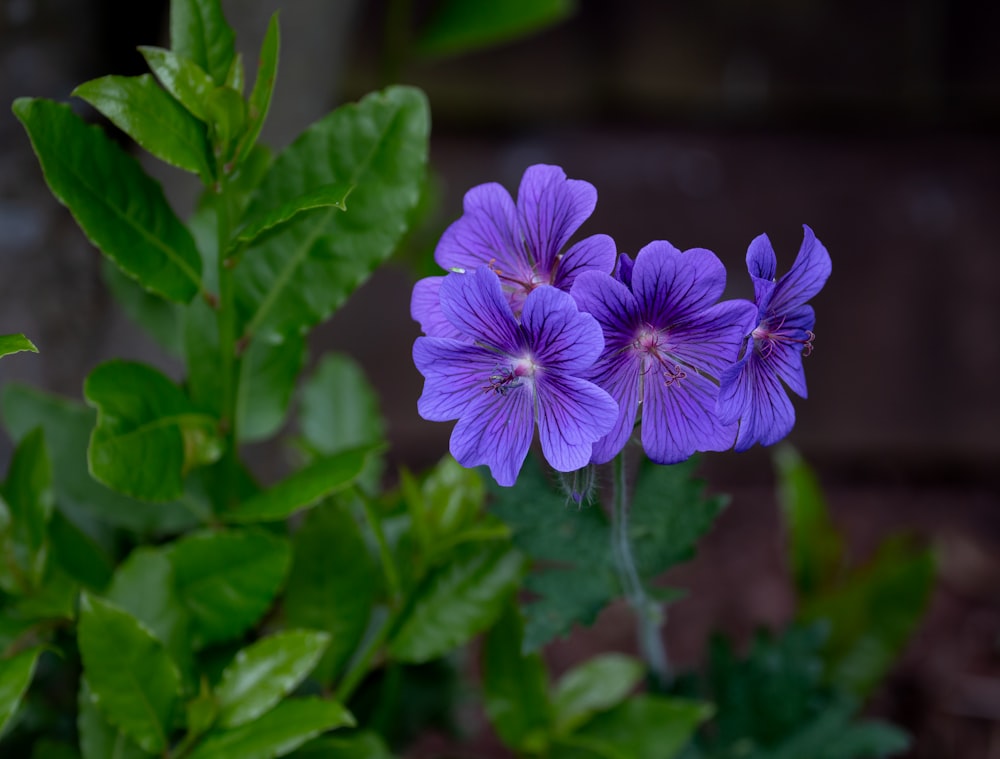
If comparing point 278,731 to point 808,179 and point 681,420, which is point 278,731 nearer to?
point 681,420

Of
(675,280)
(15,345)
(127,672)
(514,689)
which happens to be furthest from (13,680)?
(675,280)

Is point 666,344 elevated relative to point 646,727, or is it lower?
elevated

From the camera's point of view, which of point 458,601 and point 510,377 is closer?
point 510,377

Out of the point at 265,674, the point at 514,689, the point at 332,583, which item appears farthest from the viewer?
the point at 514,689

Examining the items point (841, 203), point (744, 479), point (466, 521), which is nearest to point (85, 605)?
point (466, 521)

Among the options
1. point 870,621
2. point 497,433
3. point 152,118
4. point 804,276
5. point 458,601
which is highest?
point 152,118

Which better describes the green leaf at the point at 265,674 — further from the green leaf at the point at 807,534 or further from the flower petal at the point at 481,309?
the green leaf at the point at 807,534
